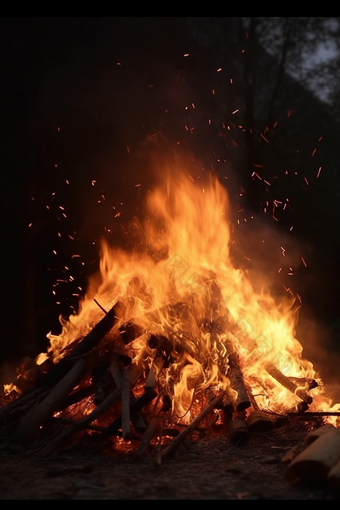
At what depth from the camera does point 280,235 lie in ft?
33.9

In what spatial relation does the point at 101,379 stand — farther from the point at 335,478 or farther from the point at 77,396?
the point at 335,478

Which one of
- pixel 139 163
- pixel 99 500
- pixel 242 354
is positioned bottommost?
pixel 99 500

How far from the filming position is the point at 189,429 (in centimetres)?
471

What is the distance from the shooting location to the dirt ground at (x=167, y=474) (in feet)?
11.5

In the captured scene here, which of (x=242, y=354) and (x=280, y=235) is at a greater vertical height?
(x=280, y=235)

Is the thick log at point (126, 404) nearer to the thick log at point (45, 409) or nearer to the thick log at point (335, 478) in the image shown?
the thick log at point (45, 409)

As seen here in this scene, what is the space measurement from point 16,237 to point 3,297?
1156mm

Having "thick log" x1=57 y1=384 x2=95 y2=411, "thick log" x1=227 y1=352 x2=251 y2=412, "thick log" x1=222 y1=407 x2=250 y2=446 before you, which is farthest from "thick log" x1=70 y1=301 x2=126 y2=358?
"thick log" x1=222 y1=407 x2=250 y2=446

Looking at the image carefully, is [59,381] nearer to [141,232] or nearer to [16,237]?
[141,232]

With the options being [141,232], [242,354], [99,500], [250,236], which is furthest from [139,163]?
[99,500]

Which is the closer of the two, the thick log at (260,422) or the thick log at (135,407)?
the thick log at (135,407)

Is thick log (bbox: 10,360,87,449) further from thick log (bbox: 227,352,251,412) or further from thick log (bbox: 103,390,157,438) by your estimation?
thick log (bbox: 227,352,251,412)

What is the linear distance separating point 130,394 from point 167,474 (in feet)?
3.93

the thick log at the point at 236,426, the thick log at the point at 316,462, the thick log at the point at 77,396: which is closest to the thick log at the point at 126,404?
the thick log at the point at 77,396
